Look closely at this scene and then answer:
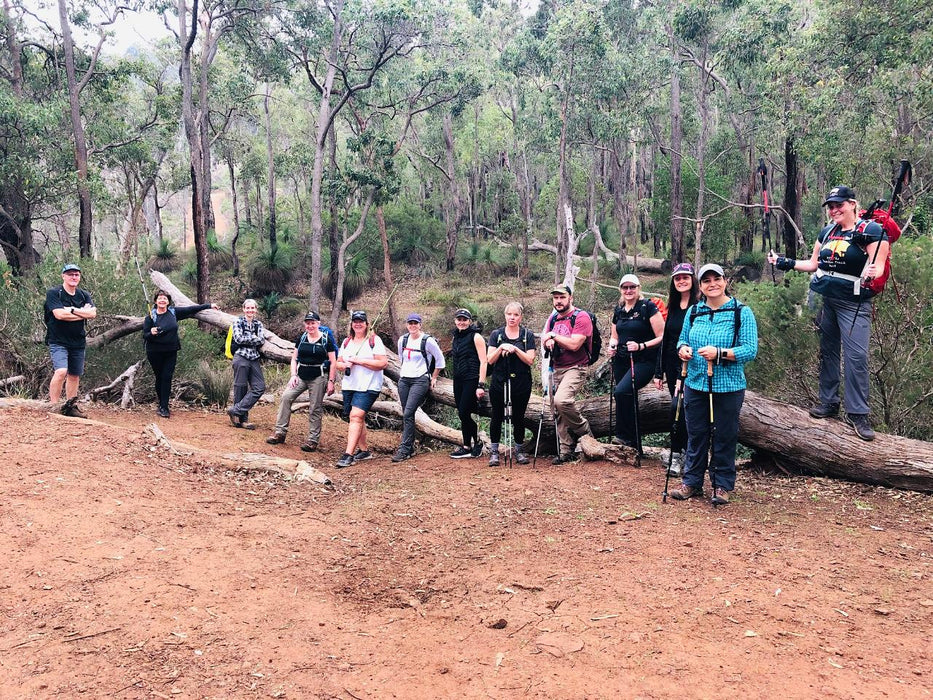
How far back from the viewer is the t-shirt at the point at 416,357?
7.79 metres

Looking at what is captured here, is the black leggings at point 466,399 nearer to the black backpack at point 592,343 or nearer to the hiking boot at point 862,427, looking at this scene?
the black backpack at point 592,343

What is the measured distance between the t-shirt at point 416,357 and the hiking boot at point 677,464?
2.74 m

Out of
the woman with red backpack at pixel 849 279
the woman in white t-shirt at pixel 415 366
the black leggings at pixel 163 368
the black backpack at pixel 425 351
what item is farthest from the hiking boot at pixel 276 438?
the woman with red backpack at pixel 849 279

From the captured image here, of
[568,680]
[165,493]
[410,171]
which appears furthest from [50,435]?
[410,171]

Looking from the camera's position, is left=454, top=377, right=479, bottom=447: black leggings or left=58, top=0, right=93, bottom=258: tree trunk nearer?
left=454, top=377, right=479, bottom=447: black leggings

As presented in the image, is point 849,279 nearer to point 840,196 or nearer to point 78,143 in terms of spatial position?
point 840,196

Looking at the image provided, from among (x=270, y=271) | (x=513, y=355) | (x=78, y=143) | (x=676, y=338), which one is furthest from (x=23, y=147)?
(x=676, y=338)

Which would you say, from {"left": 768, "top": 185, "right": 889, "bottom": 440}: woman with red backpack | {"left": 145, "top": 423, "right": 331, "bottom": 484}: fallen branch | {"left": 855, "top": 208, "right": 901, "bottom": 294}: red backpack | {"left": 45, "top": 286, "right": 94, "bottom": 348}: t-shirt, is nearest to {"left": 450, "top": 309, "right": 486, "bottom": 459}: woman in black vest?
→ {"left": 145, "top": 423, "right": 331, "bottom": 484}: fallen branch

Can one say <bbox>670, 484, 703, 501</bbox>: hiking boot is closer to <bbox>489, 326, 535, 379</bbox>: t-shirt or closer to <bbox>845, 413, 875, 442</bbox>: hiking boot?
<bbox>845, 413, 875, 442</bbox>: hiking boot

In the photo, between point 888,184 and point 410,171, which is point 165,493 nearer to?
point 888,184

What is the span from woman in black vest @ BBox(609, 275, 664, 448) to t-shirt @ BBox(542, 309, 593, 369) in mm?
274

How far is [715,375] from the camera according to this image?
5125 mm

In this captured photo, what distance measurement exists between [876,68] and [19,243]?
22.9 m

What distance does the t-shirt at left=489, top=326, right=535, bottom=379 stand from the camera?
7090 mm
